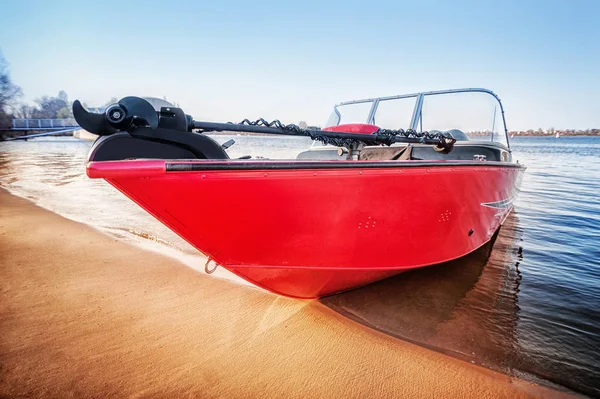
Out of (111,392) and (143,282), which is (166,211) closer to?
(111,392)

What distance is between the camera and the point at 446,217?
3.13 meters

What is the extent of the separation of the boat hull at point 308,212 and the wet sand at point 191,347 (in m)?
0.48

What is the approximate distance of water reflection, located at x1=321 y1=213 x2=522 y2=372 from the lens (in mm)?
2801

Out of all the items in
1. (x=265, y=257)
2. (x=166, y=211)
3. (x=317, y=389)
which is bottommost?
(x=317, y=389)

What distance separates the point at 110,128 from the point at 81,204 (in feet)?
23.6

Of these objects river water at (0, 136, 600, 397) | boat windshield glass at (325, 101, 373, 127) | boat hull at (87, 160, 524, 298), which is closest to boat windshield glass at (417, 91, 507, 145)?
boat windshield glass at (325, 101, 373, 127)

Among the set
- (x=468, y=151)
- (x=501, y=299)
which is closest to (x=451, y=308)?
(x=501, y=299)

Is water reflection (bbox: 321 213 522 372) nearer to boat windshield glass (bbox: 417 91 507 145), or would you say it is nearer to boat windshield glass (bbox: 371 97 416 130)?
boat windshield glass (bbox: 417 91 507 145)

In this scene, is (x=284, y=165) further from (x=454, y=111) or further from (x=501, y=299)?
(x=454, y=111)

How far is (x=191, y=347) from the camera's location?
2408mm

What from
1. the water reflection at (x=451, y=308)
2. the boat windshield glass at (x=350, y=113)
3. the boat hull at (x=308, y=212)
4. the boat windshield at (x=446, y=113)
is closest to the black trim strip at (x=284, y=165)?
the boat hull at (x=308, y=212)

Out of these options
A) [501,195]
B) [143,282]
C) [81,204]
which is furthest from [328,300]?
[81,204]

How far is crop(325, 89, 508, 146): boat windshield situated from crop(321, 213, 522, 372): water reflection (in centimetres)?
205

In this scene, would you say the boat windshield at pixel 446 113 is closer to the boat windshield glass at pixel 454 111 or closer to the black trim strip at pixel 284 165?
the boat windshield glass at pixel 454 111
